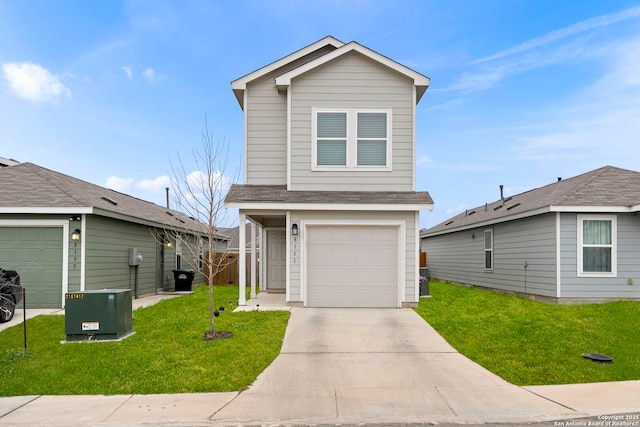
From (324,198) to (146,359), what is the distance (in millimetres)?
6069

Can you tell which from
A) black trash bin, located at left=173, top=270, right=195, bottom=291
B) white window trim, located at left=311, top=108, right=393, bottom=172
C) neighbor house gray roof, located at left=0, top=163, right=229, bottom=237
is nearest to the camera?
neighbor house gray roof, located at left=0, top=163, right=229, bottom=237

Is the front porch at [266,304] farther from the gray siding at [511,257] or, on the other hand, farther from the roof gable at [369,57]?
the gray siding at [511,257]

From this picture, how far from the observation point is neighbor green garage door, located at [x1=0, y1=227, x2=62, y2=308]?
11.7 m

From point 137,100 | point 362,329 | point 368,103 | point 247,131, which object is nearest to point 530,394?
point 362,329

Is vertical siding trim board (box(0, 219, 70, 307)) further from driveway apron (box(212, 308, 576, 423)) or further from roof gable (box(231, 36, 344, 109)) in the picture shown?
driveway apron (box(212, 308, 576, 423))

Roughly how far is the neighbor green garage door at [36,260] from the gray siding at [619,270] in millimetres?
14297

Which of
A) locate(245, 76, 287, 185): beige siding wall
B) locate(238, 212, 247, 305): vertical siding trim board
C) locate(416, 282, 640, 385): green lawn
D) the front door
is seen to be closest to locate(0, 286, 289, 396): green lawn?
locate(238, 212, 247, 305): vertical siding trim board

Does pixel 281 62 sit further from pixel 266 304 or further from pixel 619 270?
pixel 619 270

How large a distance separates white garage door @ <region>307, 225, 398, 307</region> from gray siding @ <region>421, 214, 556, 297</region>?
5126mm

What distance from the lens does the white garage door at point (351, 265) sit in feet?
38.4

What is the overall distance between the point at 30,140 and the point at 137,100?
496 cm

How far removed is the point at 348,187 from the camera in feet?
39.2

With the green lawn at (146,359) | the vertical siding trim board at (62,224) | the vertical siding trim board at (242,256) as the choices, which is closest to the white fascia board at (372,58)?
the vertical siding trim board at (242,256)

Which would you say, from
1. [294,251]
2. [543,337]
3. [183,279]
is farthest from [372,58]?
[183,279]
